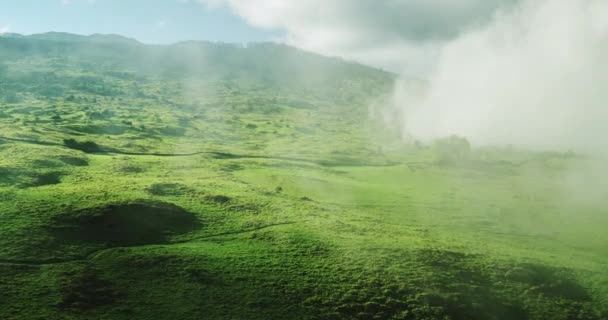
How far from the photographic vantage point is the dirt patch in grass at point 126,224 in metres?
50.0

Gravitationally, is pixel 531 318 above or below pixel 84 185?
below

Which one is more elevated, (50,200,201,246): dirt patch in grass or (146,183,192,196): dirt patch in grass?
(146,183,192,196): dirt patch in grass

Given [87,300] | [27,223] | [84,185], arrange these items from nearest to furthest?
[87,300] < [27,223] < [84,185]

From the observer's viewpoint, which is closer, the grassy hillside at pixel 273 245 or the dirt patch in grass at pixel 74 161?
the grassy hillside at pixel 273 245

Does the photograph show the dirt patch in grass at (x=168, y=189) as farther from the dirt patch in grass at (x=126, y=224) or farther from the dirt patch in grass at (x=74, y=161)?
the dirt patch in grass at (x=74, y=161)

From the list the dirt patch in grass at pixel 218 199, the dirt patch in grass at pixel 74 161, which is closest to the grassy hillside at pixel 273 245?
the dirt patch in grass at pixel 218 199

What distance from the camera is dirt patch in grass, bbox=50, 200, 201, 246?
5000 cm

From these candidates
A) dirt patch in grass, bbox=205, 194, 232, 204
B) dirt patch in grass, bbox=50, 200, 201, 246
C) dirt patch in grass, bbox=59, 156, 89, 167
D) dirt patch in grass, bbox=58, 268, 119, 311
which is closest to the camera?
dirt patch in grass, bbox=58, 268, 119, 311

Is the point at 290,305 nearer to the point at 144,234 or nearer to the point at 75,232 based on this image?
the point at 144,234

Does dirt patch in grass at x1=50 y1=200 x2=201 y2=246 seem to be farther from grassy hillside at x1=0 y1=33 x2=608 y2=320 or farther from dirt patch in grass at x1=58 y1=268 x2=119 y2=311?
dirt patch in grass at x1=58 y1=268 x2=119 y2=311

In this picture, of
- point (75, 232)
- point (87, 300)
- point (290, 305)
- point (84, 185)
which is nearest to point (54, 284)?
point (87, 300)

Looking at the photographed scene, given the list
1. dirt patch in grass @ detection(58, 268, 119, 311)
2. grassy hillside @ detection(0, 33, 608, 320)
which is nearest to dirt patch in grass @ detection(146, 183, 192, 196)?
grassy hillside @ detection(0, 33, 608, 320)

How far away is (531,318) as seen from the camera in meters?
43.8

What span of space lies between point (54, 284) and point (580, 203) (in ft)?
313
